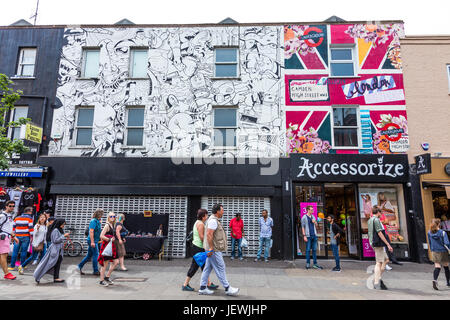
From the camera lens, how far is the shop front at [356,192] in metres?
11.5

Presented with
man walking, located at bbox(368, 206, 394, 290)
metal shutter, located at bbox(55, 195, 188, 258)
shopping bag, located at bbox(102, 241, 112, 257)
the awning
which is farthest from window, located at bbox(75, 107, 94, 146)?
man walking, located at bbox(368, 206, 394, 290)

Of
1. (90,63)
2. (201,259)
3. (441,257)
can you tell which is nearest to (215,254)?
(201,259)

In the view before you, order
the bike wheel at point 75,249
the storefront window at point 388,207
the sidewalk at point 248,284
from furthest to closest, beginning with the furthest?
the storefront window at point 388,207, the bike wheel at point 75,249, the sidewalk at point 248,284

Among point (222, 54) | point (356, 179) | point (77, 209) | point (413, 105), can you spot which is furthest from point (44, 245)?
point (413, 105)

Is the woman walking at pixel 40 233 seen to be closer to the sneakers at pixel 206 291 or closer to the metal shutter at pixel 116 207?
the metal shutter at pixel 116 207

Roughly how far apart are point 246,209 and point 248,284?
4.72 metres

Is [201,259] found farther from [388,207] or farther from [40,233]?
[388,207]

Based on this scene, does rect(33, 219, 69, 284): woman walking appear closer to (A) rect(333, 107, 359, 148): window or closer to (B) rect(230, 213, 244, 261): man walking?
(B) rect(230, 213, 244, 261): man walking

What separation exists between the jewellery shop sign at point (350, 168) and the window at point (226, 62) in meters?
5.02

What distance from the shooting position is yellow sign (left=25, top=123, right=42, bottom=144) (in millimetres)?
11562

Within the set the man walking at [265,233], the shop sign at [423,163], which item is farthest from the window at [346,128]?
the man walking at [265,233]

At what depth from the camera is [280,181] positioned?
38.3 feet
